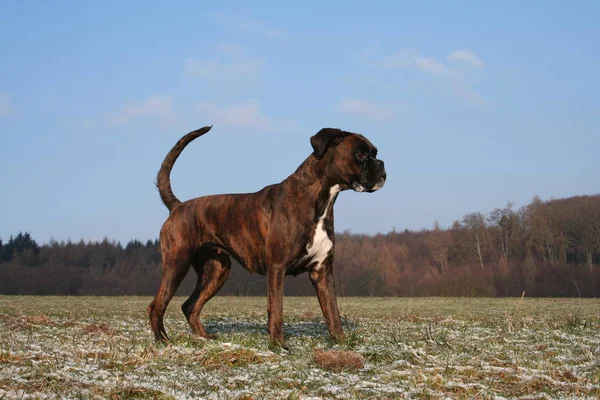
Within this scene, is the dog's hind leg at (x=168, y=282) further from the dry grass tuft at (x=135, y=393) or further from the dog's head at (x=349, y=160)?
the dry grass tuft at (x=135, y=393)

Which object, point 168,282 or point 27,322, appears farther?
point 27,322

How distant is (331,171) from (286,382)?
9.69ft

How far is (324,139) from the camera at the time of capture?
678cm

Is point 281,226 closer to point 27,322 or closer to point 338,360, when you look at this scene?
point 338,360

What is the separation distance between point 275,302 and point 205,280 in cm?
194

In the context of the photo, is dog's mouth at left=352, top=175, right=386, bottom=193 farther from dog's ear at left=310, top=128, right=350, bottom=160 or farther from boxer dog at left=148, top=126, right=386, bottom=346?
dog's ear at left=310, top=128, right=350, bottom=160

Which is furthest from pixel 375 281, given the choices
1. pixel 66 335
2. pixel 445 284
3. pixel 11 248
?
pixel 66 335

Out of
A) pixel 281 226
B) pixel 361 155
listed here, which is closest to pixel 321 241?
pixel 281 226

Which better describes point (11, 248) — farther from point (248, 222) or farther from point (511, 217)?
point (248, 222)

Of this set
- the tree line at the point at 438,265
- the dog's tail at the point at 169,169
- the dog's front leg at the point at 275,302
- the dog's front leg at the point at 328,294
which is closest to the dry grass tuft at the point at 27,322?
the dog's tail at the point at 169,169

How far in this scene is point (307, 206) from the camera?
6746 millimetres

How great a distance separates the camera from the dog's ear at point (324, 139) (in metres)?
6.76

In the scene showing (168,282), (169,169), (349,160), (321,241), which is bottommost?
(168,282)

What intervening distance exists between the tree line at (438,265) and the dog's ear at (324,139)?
63835 mm
